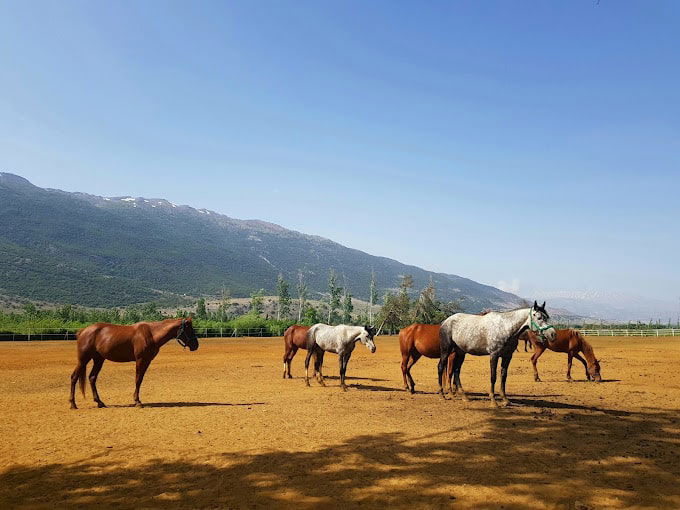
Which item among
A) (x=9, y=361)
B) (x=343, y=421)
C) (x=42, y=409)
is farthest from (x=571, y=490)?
(x=9, y=361)

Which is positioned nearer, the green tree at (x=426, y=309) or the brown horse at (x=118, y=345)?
the brown horse at (x=118, y=345)

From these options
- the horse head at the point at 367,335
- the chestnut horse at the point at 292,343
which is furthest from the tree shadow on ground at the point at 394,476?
the chestnut horse at the point at 292,343

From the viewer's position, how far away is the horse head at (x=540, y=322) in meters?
12.9

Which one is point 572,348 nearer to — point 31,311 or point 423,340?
point 423,340

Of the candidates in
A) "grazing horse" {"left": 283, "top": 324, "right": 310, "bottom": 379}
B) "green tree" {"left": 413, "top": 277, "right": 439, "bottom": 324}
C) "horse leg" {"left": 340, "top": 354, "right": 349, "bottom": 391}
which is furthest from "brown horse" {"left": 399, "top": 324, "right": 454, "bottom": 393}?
"green tree" {"left": 413, "top": 277, "right": 439, "bottom": 324}

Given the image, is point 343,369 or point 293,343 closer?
point 343,369

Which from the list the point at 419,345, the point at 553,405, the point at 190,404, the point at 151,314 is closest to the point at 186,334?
the point at 190,404

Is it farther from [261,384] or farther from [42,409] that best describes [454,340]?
[42,409]

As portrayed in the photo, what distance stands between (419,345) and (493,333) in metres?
3.13

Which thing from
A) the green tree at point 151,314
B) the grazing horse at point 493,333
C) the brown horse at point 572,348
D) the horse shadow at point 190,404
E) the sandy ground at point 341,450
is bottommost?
the green tree at point 151,314

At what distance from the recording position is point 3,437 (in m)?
9.66

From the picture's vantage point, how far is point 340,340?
17.3m

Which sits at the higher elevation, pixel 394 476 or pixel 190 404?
pixel 394 476

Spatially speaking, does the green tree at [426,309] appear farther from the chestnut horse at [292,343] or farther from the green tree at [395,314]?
the chestnut horse at [292,343]
